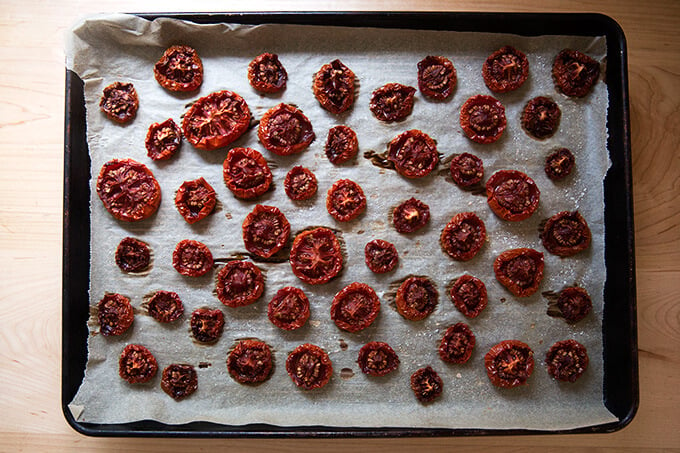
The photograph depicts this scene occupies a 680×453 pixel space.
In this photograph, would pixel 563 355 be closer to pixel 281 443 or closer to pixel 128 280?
pixel 281 443

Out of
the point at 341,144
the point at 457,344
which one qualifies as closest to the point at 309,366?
the point at 457,344

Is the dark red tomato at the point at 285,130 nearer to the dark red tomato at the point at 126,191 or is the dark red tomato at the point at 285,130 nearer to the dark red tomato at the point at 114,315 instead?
the dark red tomato at the point at 126,191

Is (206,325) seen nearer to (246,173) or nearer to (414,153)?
(246,173)

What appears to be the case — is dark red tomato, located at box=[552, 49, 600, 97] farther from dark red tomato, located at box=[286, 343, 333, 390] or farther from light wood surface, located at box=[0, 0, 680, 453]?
dark red tomato, located at box=[286, 343, 333, 390]

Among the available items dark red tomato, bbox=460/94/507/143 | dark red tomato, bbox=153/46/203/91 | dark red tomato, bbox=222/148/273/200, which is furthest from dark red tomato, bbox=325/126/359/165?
dark red tomato, bbox=153/46/203/91

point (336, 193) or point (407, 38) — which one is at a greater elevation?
point (407, 38)

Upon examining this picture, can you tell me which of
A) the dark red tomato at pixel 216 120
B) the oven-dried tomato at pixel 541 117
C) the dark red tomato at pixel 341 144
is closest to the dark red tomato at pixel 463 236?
the oven-dried tomato at pixel 541 117

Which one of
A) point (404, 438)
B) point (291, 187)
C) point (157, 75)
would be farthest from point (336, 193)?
point (404, 438)
